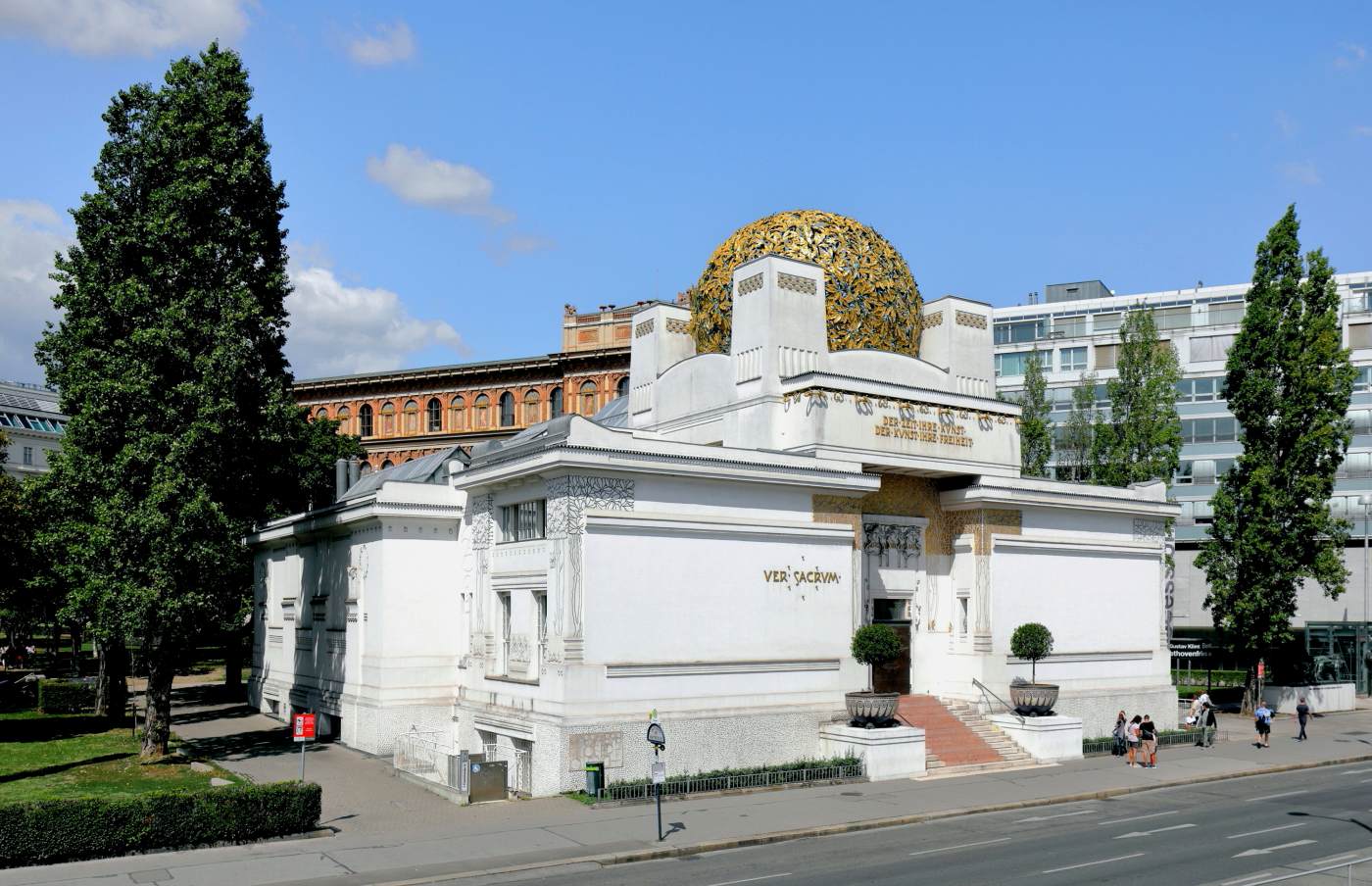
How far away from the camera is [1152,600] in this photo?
41469mm

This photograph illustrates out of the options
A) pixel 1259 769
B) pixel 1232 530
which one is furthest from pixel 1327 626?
pixel 1259 769

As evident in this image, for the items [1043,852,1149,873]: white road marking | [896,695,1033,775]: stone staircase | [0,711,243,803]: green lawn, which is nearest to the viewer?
[1043,852,1149,873]: white road marking

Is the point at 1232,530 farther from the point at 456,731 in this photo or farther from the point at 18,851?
the point at 18,851

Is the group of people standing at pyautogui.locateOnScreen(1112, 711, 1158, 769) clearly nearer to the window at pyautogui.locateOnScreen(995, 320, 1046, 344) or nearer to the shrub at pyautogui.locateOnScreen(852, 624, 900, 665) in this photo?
the shrub at pyautogui.locateOnScreen(852, 624, 900, 665)

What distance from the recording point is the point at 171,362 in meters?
32.1

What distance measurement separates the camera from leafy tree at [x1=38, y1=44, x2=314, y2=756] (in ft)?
102

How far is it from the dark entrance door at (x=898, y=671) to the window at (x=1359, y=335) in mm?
52562

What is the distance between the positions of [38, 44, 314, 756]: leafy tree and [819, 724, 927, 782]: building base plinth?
17086 mm

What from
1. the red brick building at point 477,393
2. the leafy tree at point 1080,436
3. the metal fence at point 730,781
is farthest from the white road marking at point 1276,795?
the red brick building at point 477,393

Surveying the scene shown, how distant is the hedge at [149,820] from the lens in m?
21.6

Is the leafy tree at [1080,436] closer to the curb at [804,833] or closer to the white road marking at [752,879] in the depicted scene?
the curb at [804,833]

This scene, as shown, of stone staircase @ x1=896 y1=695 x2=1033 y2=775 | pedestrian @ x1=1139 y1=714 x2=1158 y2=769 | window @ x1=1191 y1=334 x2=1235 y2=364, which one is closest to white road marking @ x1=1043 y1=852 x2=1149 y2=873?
stone staircase @ x1=896 y1=695 x2=1033 y2=775

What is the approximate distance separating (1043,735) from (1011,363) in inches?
2092

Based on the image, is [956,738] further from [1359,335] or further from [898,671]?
[1359,335]
